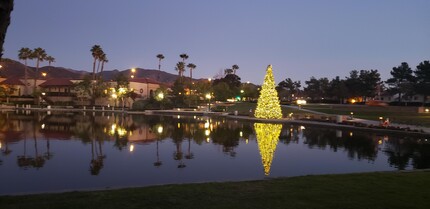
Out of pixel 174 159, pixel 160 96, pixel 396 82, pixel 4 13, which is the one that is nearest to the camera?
pixel 4 13

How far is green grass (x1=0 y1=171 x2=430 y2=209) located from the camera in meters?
7.76

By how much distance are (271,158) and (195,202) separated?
9.65m

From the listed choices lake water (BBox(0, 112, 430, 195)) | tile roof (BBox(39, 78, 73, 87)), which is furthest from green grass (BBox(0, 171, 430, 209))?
tile roof (BBox(39, 78, 73, 87))

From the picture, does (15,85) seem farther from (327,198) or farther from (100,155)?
(327,198)

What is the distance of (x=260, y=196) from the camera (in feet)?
28.0

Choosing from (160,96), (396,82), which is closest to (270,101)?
(160,96)

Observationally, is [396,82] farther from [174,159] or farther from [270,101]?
[174,159]

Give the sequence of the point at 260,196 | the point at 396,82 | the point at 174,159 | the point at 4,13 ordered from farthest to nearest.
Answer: the point at 396,82 → the point at 174,159 → the point at 260,196 → the point at 4,13

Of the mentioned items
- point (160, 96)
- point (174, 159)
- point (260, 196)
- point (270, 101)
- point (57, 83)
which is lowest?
point (174, 159)

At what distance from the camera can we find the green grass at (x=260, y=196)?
776 cm

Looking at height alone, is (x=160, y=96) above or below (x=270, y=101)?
above

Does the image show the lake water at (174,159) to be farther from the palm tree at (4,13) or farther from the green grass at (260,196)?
the palm tree at (4,13)

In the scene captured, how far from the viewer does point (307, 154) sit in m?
18.9

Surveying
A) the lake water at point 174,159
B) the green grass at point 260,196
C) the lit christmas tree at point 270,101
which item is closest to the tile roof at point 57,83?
the lit christmas tree at point 270,101
